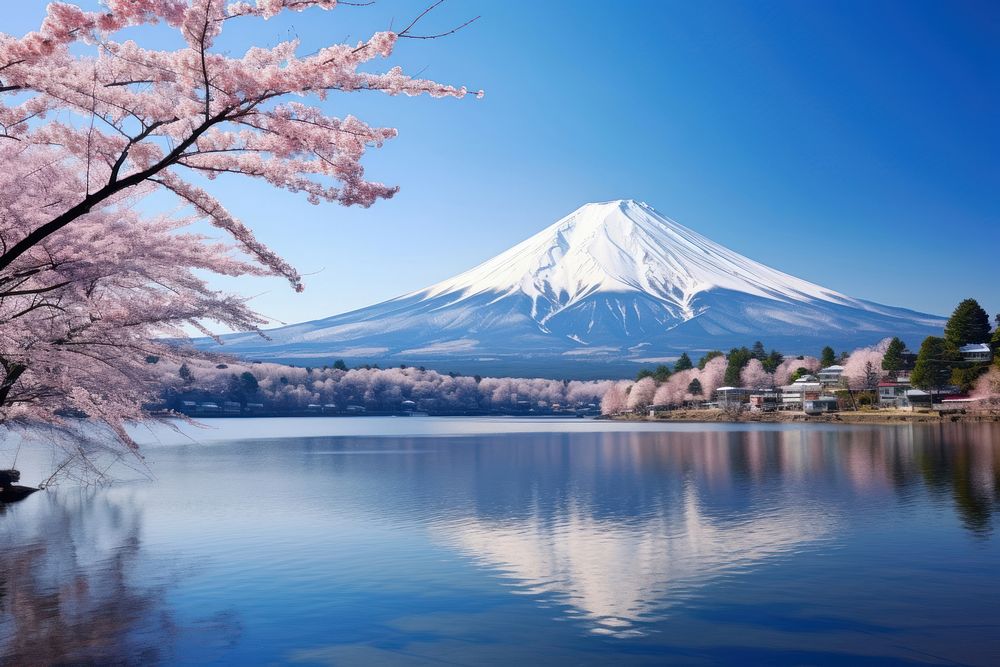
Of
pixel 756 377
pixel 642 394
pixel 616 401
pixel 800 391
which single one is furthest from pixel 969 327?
pixel 616 401

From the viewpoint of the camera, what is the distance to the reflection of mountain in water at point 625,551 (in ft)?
34.8

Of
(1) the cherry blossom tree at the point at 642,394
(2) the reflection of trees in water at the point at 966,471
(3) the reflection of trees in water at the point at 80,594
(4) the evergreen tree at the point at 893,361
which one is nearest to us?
(3) the reflection of trees in water at the point at 80,594

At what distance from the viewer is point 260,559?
13.5 metres

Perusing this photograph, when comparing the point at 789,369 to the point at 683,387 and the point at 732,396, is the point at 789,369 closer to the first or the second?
the point at 732,396

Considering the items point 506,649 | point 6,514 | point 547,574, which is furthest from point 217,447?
point 506,649

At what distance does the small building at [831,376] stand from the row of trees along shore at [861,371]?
3.43 ft

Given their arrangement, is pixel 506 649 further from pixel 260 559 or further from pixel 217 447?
pixel 217 447

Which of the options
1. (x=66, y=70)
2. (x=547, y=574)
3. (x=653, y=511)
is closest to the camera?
(x=66, y=70)

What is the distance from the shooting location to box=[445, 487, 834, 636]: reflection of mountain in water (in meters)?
10.6

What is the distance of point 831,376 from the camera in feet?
266

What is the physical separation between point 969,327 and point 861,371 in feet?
48.0

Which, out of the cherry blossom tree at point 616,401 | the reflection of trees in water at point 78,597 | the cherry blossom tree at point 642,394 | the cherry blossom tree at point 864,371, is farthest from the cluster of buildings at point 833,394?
the reflection of trees in water at point 78,597

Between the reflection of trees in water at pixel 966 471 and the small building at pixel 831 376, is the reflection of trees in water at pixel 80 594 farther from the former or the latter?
the small building at pixel 831 376

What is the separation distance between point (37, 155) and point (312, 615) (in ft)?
21.3
